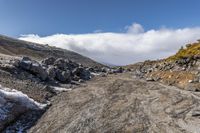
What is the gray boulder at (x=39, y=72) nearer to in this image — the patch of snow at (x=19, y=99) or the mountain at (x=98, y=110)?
the mountain at (x=98, y=110)

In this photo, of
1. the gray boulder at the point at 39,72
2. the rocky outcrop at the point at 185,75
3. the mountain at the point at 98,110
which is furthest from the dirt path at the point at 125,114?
the gray boulder at the point at 39,72

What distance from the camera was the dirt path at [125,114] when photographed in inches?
1046

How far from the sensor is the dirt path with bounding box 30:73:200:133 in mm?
26578

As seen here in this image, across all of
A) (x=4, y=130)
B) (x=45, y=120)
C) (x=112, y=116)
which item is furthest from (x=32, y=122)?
(x=112, y=116)

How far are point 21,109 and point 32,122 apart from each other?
2335 millimetres

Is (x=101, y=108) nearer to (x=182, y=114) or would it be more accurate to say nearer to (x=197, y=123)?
(x=182, y=114)

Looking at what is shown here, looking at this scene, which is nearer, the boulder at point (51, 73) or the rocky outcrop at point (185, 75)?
the rocky outcrop at point (185, 75)

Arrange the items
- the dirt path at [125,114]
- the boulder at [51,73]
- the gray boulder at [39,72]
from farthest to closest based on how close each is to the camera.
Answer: the boulder at [51,73], the gray boulder at [39,72], the dirt path at [125,114]

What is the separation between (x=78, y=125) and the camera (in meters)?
28.2

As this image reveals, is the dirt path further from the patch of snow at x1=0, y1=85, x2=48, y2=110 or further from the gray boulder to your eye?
the gray boulder

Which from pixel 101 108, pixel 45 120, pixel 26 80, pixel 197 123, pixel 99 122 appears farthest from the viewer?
pixel 26 80

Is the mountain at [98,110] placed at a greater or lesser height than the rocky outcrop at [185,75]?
lesser

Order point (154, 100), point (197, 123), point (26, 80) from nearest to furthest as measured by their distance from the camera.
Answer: point (197, 123) < point (154, 100) < point (26, 80)

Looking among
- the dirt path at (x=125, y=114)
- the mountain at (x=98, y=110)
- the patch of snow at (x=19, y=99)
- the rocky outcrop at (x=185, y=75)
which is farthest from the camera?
the rocky outcrop at (x=185, y=75)
